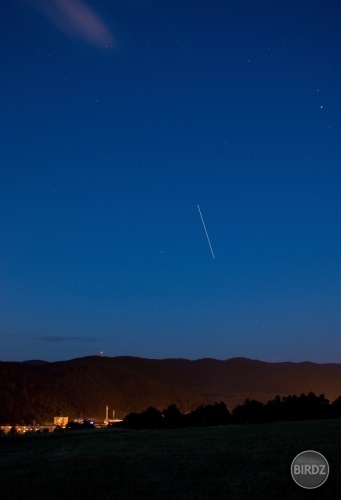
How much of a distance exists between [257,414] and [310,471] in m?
29.1

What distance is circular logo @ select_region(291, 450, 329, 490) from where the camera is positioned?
11594 mm

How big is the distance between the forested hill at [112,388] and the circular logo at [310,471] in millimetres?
111065

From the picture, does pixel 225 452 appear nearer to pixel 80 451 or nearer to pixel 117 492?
pixel 117 492

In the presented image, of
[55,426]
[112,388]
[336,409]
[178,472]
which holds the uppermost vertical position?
[112,388]

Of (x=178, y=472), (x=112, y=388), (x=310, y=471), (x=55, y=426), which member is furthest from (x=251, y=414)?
(x=112, y=388)

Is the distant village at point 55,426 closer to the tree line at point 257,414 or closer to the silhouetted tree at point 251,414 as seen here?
the tree line at point 257,414

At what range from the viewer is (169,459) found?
18.2 meters

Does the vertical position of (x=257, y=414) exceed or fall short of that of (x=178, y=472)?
it exceeds it

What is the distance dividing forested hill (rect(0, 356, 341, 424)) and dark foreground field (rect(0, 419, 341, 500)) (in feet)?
334

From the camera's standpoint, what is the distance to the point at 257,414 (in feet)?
131

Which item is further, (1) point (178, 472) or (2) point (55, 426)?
(2) point (55, 426)

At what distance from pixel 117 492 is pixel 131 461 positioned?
5.46 metres

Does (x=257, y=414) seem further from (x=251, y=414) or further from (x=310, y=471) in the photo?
(x=310, y=471)

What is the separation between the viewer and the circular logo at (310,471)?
11.6 metres
